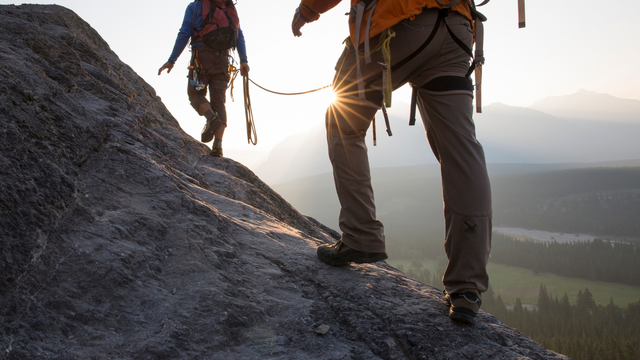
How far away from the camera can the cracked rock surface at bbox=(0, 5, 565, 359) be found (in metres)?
2.06

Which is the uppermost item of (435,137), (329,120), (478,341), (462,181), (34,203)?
(329,120)

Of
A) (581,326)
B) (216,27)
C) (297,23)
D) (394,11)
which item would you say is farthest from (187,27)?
(581,326)

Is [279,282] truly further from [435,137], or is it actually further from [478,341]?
[435,137]

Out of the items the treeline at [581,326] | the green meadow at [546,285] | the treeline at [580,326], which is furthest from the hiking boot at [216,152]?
the green meadow at [546,285]

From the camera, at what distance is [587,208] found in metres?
177

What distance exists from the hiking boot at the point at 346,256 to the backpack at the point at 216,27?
5.34 meters

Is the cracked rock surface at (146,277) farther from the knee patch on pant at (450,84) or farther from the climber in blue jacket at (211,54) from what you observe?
the climber in blue jacket at (211,54)

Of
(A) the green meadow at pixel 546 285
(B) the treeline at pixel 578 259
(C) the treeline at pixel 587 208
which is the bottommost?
(A) the green meadow at pixel 546 285

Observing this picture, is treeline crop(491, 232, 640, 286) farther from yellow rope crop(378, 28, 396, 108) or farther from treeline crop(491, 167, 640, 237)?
yellow rope crop(378, 28, 396, 108)

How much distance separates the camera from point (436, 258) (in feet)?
429

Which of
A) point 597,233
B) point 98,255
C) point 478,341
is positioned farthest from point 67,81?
point 597,233

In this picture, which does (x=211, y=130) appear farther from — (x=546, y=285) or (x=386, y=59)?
(x=546, y=285)

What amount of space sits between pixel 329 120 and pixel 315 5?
986mm

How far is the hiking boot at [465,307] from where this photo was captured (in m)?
2.50
